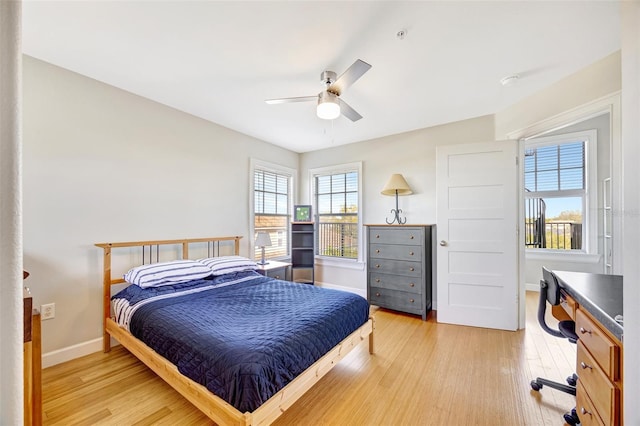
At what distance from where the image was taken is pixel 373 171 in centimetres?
424

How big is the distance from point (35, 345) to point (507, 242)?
156 inches

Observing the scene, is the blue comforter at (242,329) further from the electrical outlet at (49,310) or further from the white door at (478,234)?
the white door at (478,234)

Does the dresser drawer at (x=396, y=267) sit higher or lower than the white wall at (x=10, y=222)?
lower

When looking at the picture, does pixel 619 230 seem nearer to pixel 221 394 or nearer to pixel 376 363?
pixel 376 363

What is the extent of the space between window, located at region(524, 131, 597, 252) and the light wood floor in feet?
8.09

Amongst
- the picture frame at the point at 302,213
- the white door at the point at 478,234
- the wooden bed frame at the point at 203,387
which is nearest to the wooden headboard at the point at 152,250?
the wooden bed frame at the point at 203,387

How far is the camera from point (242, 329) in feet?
5.63

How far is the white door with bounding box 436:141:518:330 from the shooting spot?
3025 mm

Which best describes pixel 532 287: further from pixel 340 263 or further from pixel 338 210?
pixel 338 210

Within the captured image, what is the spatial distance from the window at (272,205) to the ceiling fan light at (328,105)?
2155mm

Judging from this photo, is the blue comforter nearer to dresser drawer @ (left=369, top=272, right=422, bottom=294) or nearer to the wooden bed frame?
the wooden bed frame

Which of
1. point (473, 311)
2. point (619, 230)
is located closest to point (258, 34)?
point (619, 230)

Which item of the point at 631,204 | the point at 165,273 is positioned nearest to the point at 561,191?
the point at 631,204

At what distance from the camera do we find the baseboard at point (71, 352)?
2246 mm
